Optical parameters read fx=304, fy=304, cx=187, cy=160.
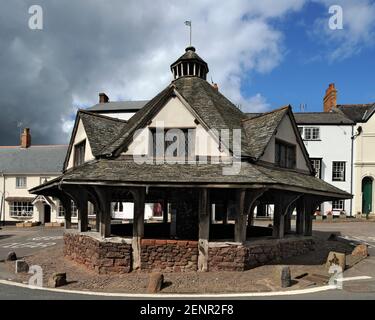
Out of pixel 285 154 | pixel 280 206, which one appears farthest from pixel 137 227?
pixel 285 154

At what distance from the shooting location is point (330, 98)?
37.2m

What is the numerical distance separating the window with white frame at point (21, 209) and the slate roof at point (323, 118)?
31922 millimetres

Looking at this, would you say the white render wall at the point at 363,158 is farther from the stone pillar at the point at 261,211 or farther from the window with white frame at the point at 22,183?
the window with white frame at the point at 22,183

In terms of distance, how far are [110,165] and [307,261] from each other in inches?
345

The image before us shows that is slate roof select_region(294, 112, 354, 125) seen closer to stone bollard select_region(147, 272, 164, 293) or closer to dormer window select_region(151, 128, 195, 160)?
dormer window select_region(151, 128, 195, 160)

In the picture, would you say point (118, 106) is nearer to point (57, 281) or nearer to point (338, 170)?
point (338, 170)

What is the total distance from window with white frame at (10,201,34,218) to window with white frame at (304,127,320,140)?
105 ft

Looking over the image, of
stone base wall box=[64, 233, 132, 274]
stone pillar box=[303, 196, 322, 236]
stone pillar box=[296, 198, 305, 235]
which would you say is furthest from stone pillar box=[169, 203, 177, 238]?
stone pillar box=[303, 196, 322, 236]

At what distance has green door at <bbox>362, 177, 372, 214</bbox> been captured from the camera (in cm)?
3122

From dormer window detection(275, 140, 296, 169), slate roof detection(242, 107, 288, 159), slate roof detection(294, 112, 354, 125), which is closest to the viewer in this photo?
slate roof detection(242, 107, 288, 159)

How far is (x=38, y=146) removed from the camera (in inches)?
1559

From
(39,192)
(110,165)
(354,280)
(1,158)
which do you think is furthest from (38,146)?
(354,280)
